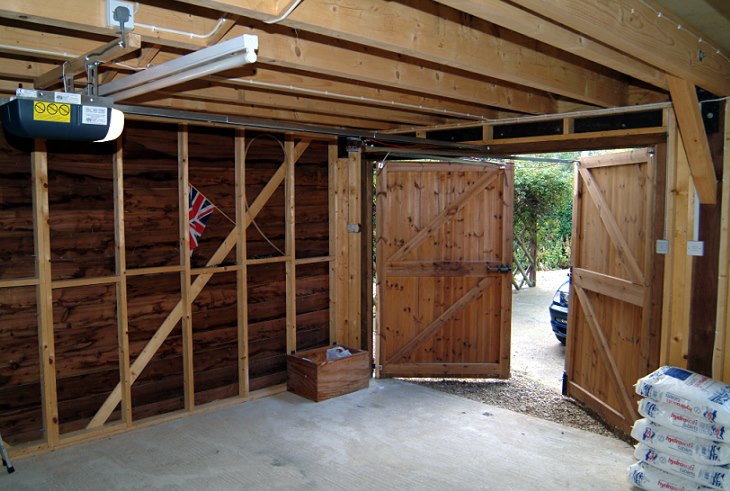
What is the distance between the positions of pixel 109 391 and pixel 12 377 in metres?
0.65

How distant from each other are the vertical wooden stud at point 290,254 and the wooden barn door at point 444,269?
89 cm

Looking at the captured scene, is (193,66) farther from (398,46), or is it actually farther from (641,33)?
(641,33)

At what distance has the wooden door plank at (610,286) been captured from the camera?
4.31 m

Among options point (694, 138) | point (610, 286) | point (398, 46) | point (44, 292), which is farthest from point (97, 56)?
point (610, 286)

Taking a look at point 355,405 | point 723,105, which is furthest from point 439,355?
point 723,105

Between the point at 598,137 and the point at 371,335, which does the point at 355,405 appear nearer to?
the point at 371,335

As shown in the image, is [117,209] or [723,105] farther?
[117,209]

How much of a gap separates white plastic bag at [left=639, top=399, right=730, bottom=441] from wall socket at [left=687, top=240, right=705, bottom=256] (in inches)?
38.6

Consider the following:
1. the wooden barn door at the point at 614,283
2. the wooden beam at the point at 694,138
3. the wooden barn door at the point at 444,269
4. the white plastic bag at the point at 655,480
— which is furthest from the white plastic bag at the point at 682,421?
the wooden barn door at the point at 444,269

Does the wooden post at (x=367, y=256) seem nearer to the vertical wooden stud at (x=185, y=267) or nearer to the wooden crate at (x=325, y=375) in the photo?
the wooden crate at (x=325, y=375)

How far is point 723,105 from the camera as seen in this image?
11.4ft

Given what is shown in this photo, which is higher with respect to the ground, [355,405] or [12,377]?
[12,377]

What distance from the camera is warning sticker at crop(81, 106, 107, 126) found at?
7.43 ft

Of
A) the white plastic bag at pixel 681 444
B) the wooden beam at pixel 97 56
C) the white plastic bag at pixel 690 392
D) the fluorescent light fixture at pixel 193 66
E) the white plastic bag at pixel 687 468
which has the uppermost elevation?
the wooden beam at pixel 97 56
